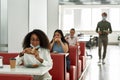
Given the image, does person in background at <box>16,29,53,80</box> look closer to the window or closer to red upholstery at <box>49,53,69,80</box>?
red upholstery at <box>49,53,69,80</box>

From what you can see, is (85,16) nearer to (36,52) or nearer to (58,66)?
(58,66)

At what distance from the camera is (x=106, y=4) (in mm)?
21656

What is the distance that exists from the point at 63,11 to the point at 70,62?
1550cm

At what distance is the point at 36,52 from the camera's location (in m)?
4.30

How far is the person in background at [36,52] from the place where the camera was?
4.29 metres

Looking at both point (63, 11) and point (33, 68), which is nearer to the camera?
point (33, 68)

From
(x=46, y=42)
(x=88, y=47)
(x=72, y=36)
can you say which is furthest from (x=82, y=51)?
(x=88, y=47)

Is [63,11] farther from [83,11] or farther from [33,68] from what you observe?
[33,68]

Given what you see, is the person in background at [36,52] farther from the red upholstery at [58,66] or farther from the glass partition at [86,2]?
the glass partition at [86,2]

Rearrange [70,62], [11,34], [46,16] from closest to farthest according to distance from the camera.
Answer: [11,34], [70,62], [46,16]

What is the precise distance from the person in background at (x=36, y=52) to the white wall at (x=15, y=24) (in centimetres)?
196

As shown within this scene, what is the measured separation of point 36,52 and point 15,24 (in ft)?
7.88

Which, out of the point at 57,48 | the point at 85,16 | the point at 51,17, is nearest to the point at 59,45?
the point at 57,48

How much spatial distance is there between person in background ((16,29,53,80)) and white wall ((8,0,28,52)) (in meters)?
1.96
